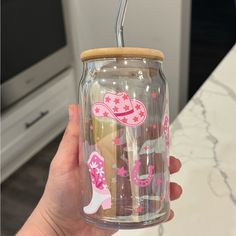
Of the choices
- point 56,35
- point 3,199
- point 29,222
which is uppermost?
point 29,222

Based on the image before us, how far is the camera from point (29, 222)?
735 millimetres

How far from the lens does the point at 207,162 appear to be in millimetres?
824

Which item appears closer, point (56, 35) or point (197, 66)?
point (197, 66)

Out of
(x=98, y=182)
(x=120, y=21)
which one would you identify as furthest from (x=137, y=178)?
(x=120, y=21)

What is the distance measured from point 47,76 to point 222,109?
3.80 feet

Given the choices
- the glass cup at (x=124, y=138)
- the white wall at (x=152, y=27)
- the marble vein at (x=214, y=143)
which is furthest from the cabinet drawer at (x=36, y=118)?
the glass cup at (x=124, y=138)

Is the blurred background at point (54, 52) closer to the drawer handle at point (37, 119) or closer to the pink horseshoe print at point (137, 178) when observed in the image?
the drawer handle at point (37, 119)

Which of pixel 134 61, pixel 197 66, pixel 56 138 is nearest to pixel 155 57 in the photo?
pixel 134 61

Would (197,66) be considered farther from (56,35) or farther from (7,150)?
(7,150)

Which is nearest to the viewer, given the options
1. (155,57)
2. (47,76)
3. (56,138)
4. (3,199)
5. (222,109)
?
(155,57)

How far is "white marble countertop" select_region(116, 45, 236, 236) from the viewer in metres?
0.69

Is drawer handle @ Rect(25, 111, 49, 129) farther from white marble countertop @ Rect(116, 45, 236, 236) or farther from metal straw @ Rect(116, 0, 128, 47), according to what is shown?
metal straw @ Rect(116, 0, 128, 47)

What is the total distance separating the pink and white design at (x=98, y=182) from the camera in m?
0.50

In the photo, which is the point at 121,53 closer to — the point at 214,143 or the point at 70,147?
the point at 70,147
